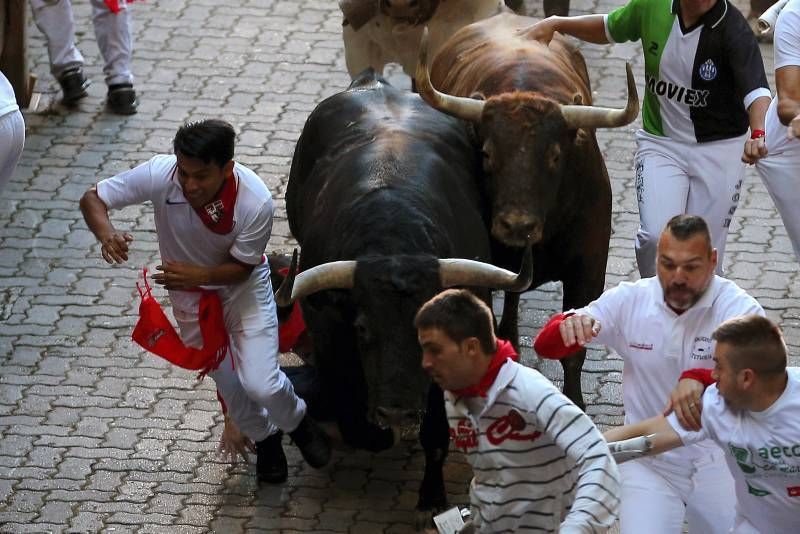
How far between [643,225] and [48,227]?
4504mm

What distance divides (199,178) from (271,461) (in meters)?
1.66

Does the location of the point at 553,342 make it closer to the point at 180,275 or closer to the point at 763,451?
the point at 763,451

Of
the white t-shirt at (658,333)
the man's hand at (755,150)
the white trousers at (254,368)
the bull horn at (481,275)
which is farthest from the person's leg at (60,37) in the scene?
the white t-shirt at (658,333)

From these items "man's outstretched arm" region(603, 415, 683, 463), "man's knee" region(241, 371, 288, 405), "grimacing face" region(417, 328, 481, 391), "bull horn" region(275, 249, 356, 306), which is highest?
"grimacing face" region(417, 328, 481, 391)

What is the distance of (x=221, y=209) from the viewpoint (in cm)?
708

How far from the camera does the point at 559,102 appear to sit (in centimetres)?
830

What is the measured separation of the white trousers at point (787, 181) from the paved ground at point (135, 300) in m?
1.28

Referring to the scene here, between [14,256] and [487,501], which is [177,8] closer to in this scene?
[14,256]

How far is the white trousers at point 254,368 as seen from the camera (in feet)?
23.9

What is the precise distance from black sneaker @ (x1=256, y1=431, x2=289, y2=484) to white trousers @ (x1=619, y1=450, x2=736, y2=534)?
2318 mm

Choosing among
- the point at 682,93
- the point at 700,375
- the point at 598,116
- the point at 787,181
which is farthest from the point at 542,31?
the point at 700,375

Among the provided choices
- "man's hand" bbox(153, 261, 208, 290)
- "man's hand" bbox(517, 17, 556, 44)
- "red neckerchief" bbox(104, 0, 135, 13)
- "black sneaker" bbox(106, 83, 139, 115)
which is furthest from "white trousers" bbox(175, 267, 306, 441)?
"red neckerchief" bbox(104, 0, 135, 13)

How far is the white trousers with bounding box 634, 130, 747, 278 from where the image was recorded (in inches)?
316

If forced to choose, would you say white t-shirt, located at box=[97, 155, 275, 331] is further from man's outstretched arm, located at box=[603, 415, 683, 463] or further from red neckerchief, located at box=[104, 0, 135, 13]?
red neckerchief, located at box=[104, 0, 135, 13]
